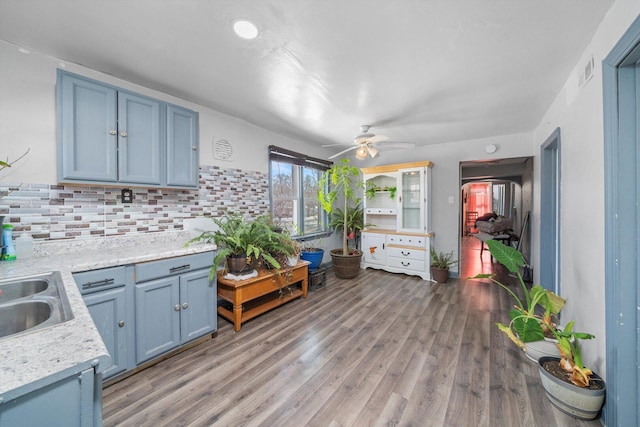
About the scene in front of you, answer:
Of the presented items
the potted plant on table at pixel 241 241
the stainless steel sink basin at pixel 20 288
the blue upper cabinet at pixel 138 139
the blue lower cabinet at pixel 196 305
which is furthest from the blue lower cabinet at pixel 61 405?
the blue upper cabinet at pixel 138 139

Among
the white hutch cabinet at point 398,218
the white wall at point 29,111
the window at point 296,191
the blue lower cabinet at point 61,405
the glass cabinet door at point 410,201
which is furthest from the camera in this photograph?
the glass cabinet door at point 410,201

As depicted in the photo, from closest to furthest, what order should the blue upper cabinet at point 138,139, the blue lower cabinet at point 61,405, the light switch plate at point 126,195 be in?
the blue lower cabinet at point 61,405
the blue upper cabinet at point 138,139
the light switch plate at point 126,195

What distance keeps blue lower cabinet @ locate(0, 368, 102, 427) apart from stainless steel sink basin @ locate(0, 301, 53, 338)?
0.55 m

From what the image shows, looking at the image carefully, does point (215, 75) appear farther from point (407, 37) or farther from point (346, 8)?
point (407, 37)

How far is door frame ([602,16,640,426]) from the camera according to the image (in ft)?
3.96

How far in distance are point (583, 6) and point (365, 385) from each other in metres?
2.57

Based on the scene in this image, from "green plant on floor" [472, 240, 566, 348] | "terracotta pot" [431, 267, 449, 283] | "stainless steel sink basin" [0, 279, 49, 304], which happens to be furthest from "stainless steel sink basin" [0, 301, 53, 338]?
"terracotta pot" [431, 267, 449, 283]

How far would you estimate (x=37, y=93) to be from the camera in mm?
1740

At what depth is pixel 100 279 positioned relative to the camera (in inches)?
61.2

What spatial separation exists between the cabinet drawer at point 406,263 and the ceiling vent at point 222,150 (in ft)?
9.74

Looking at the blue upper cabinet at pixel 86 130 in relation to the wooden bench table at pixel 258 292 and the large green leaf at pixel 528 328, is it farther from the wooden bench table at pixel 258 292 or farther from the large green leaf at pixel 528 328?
the large green leaf at pixel 528 328

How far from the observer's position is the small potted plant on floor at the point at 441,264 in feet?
12.2

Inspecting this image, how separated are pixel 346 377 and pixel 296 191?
111 inches

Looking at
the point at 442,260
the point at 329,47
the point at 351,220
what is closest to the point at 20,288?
the point at 329,47
